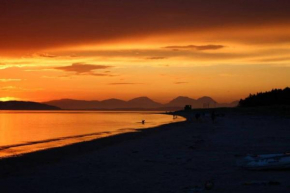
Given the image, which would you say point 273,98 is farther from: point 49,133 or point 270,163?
point 270,163

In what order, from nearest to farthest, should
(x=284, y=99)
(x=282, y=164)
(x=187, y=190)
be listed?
(x=187, y=190) → (x=282, y=164) → (x=284, y=99)

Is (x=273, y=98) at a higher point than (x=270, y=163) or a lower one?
higher

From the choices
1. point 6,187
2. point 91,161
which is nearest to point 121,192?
point 6,187

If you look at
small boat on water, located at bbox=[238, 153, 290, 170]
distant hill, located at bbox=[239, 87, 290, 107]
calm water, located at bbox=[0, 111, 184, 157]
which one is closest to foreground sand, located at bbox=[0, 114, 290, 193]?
small boat on water, located at bbox=[238, 153, 290, 170]

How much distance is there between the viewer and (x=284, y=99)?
11381 cm

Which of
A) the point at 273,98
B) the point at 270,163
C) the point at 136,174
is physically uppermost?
the point at 273,98

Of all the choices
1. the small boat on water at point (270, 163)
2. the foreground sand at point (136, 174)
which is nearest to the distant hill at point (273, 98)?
the foreground sand at point (136, 174)

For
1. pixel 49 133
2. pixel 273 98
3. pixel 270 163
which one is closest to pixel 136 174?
pixel 270 163

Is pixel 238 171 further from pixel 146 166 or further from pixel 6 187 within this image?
pixel 6 187

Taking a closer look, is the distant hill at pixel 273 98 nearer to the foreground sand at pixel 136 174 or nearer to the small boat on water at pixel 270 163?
the foreground sand at pixel 136 174

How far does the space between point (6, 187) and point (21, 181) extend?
101 cm

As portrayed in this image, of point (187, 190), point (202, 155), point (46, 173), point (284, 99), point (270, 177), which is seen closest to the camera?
point (187, 190)

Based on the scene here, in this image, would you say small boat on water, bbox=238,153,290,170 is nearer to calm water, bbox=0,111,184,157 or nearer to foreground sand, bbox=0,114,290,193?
foreground sand, bbox=0,114,290,193

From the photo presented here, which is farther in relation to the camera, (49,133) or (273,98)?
(273,98)
